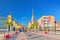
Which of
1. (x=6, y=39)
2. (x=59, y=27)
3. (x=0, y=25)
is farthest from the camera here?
(x=59, y=27)

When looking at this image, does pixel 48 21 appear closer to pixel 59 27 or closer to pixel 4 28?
pixel 59 27

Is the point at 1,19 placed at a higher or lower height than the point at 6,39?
higher

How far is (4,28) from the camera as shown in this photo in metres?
137

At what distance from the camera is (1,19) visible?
142 metres

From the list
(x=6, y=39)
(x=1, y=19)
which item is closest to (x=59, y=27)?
(x=1, y=19)


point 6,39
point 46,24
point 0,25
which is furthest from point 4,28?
point 6,39

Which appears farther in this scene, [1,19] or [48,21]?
[48,21]

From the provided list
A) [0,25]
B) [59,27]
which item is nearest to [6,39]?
[0,25]

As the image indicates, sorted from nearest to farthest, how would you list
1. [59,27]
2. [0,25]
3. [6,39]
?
[6,39]
[0,25]
[59,27]

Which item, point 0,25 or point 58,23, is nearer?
point 0,25

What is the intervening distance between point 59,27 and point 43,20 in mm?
19730

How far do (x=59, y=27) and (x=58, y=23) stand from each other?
10727mm

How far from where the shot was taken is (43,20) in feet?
650

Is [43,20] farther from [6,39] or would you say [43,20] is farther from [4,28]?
[6,39]
